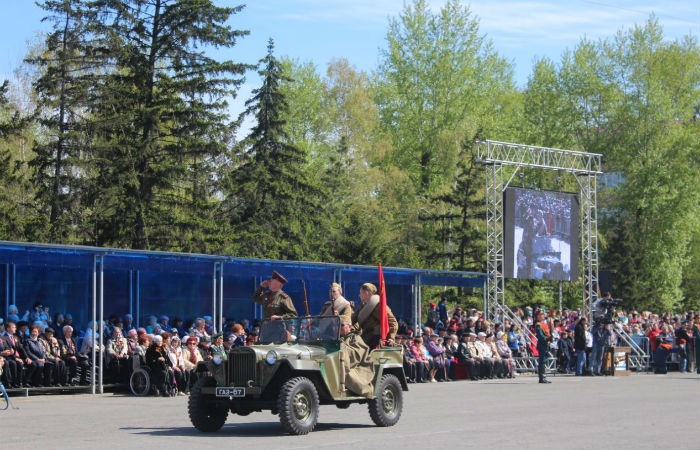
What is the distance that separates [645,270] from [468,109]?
14.8 metres

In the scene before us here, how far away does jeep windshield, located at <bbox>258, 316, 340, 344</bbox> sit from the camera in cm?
1425

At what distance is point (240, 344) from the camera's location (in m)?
23.7

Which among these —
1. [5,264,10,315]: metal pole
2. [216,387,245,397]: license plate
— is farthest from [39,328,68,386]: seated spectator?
[216,387,245,397]: license plate

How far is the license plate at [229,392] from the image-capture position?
13.4m

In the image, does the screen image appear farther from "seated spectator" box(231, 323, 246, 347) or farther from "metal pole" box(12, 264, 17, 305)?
"metal pole" box(12, 264, 17, 305)

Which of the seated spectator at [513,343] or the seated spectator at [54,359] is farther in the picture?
the seated spectator at [513,343]

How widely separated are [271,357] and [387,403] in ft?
7.34

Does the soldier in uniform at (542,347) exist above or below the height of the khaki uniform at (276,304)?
below

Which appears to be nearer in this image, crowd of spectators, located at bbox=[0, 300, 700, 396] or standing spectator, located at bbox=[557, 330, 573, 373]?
crowd of spectators, located at bbox=[0, 300, 700, 396]

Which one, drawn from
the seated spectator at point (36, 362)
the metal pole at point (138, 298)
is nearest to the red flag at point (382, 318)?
the seated spectator at point (36, 362)

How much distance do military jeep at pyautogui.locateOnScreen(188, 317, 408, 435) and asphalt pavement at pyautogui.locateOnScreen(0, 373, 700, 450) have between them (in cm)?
31

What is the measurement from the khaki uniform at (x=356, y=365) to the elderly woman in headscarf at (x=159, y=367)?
28.1 feet

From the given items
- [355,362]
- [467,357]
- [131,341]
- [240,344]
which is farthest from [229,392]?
[467,357]

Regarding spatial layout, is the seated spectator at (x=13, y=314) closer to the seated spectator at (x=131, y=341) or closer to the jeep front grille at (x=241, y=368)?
the seated spectator at (x=131, y=341)
